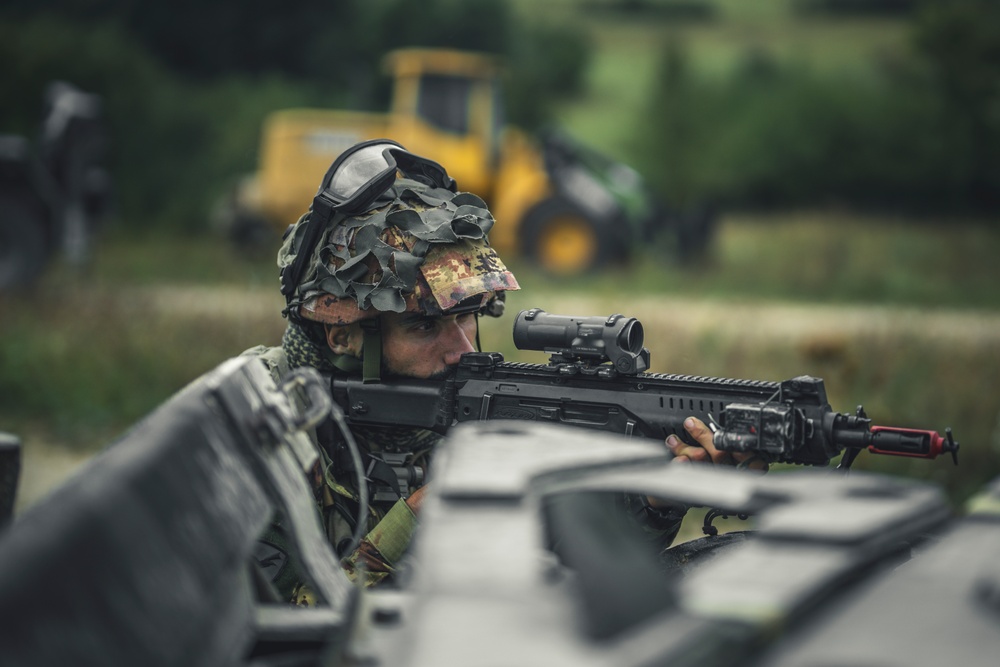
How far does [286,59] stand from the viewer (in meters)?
33.0

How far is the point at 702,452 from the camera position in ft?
9.35

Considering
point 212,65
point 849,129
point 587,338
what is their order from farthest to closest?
point 212,65 → point 849,129 → point 587,338

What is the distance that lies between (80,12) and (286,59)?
577 centimetres

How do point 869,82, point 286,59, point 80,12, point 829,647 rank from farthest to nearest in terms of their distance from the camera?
point 286,59, point 80,12, point 869,82, point 829,647

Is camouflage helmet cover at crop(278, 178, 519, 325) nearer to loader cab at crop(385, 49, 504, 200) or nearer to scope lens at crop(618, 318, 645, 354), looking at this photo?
scope lens at crop(618, 318, 645, 354)

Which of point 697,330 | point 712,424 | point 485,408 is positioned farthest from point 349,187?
point 697,330

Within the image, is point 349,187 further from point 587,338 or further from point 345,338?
point 587,338

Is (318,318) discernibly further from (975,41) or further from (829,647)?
(975,41)

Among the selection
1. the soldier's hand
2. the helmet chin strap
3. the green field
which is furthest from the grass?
the soldier's hand

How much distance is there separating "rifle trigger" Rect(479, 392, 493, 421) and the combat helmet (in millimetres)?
256

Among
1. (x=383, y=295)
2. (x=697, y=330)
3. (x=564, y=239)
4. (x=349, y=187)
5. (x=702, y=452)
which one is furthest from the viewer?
(x=564, y=239)

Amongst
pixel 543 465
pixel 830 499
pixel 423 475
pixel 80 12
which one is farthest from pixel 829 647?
pixel 80 12

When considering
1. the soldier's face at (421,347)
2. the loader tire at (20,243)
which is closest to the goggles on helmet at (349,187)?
the soldier's face at (421,347)

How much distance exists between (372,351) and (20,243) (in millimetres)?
10151
